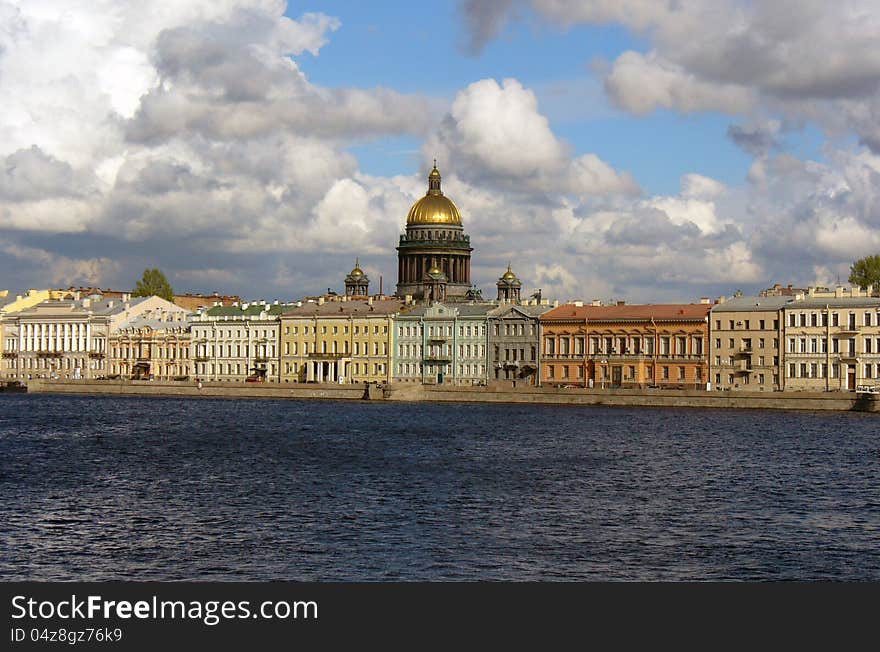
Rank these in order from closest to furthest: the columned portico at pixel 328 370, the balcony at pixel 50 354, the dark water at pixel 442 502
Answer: the dark water at pixel 442 502
the columned portico at pixel 328 370
the balcony at pixel 50 354

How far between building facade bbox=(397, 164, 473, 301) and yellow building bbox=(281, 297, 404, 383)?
7.11 metres

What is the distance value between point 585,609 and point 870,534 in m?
10.5

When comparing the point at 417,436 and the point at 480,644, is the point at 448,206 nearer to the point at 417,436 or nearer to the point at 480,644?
the point at 417,436

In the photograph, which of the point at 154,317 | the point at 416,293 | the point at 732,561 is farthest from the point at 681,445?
the point at 154,317

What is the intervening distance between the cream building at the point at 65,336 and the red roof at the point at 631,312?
34.9 metres

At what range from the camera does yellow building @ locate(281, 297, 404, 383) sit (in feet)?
316

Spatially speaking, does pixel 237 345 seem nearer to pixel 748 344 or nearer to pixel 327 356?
pixel 327 356

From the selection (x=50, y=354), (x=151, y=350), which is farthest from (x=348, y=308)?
(x=50, y=354)

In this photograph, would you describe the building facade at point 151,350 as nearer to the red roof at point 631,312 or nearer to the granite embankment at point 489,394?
the granite embankment at point 489,394

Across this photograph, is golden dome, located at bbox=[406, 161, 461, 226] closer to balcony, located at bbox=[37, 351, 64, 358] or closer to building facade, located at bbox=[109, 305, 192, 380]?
building facade, located at bbox=[109, 305, 192, 380]

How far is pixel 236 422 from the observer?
63.8 m

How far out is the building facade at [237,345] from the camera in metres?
101

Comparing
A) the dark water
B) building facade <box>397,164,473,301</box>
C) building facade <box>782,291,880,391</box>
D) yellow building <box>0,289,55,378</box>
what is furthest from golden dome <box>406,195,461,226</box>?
the dark water

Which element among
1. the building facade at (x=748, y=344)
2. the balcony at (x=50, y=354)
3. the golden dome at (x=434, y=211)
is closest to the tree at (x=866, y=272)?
the building facade at (x=748, y=344)
